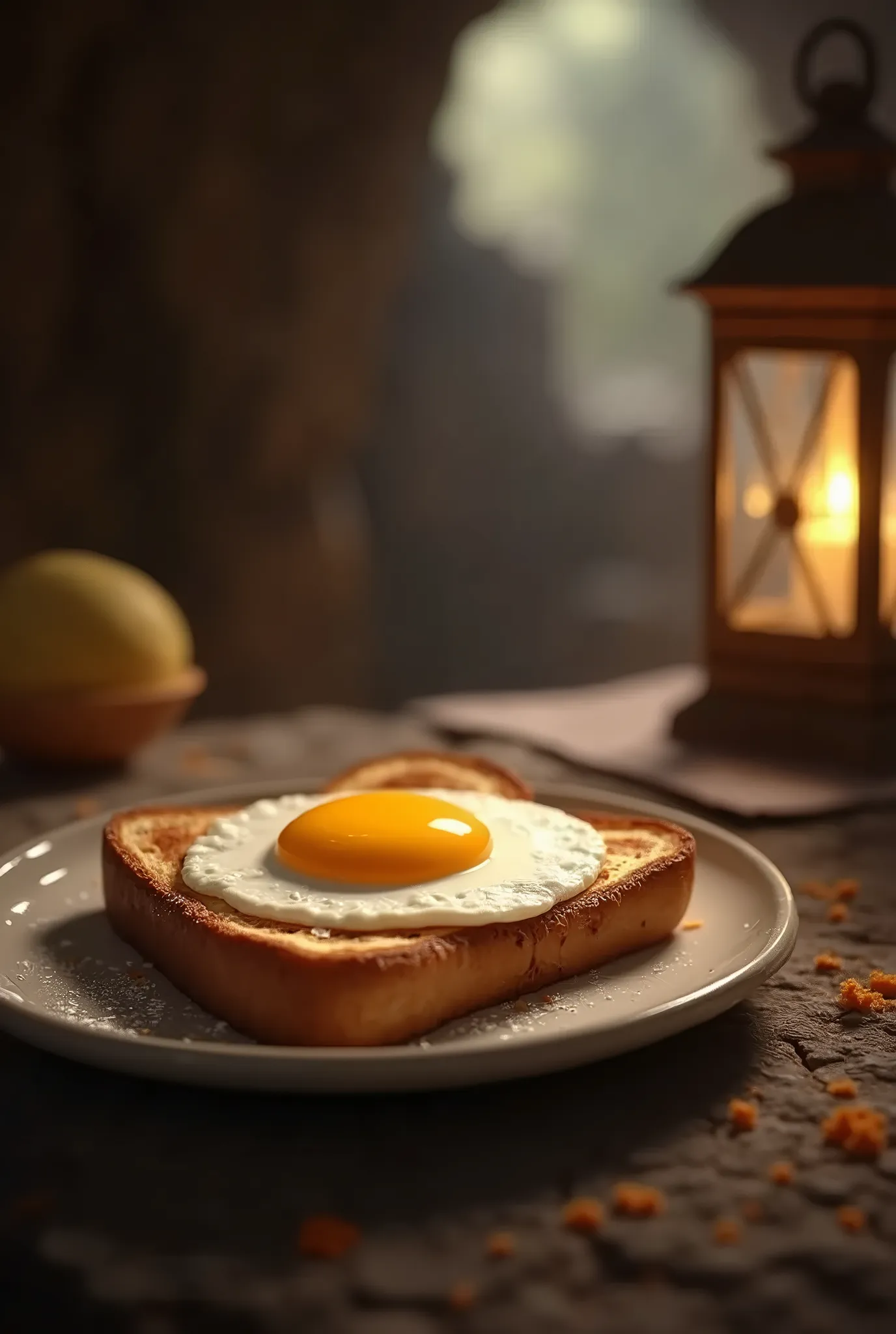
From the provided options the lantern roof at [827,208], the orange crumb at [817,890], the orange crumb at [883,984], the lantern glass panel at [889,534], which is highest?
the lantern roof at [827,208]

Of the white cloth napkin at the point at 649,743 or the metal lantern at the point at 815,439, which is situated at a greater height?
the metal lantern at the point at 815,439

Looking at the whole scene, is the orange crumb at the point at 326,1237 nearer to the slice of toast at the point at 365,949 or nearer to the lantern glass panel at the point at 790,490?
the slice of toast at the point at 365,949

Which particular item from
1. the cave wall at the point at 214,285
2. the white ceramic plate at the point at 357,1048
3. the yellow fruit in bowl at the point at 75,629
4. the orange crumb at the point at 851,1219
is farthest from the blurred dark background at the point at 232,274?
the orange crumb at the point at 851,1219

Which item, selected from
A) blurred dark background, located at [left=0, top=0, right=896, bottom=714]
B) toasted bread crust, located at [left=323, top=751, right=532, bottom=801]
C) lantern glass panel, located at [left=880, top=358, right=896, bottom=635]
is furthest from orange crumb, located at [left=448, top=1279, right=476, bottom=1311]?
blurred dark background, located at [left=0, top=0, right=896, bottom=714]

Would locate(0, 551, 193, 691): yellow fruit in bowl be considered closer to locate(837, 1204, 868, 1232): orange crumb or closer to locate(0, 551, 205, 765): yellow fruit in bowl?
locate(0, 551, 205, 765): yellow fruit in bowl

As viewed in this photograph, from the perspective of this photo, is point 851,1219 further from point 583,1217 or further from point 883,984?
point 883,984

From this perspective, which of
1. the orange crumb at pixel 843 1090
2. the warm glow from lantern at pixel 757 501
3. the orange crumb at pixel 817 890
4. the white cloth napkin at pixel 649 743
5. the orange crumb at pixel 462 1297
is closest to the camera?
the orange crumb at pixel 462 1297

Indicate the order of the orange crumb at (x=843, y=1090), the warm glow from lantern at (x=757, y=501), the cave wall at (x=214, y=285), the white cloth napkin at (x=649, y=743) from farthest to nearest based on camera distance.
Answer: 1. the cave wall at (x=214, y=285)
2. the warm glow from lantern at (x=757, y=501)
3. the white cloth napkin at (x=649, y=743)
4. the orange crumb at (x=843, y=1090)
